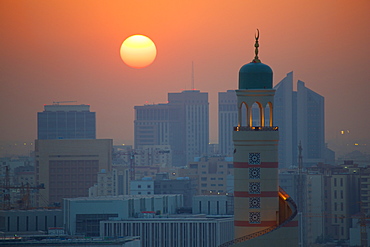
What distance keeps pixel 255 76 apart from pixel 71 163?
13225 cm

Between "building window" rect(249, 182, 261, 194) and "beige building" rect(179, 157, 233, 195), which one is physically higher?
"beige building" rect(179, 157, 233, 195)

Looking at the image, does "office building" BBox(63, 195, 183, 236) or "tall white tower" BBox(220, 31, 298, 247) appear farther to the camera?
"office building" BBox(63, 195, 183, 236)

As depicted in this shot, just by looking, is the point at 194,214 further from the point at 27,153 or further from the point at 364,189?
the point at 27,153

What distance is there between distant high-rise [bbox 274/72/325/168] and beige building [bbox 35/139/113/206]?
24795mm

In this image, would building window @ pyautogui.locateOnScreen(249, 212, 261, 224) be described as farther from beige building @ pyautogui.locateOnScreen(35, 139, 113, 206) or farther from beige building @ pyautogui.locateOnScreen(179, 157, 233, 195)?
beige building @ pyautogui.locateOnScreen(35, 139, 113, 206)

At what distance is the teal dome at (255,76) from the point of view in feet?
74.9

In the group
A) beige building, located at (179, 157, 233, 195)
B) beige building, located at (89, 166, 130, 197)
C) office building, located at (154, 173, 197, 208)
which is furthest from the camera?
beige building, located at (179, 157, 233, 195)

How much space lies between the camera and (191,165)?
15950 centimetres

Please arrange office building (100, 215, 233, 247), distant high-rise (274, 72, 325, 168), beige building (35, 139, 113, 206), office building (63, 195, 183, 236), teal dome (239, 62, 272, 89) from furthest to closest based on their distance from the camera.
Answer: beige building (35, 139, 113, 206), distant high-rise (274, 72, 325, 168), office building (63, 195, 183, 236), office building (100, 215, 233, 247), teal dome (239, 62, 272, 89)

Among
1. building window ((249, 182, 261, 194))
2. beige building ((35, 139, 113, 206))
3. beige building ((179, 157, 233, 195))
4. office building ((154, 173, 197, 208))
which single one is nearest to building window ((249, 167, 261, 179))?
building window ((249, 182, 261, 194))

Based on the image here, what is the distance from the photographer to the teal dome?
2283 centimetres

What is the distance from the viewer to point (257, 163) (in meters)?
23.0

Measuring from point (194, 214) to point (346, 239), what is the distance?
43.5 ft

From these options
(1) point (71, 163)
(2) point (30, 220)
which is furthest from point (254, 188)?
(1) point (71, 163)
